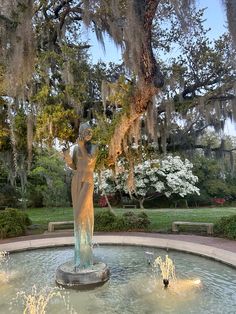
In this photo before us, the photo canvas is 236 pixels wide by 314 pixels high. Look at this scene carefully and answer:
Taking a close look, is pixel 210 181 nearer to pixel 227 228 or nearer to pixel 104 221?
pixel 104 221

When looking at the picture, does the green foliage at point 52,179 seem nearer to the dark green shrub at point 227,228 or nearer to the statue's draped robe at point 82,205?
the dark green shrub at point 227,228

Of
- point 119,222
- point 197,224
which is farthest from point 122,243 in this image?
point 197,224

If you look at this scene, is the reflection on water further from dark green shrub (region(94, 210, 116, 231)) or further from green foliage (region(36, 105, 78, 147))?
green foliage (region(36, 105, 78, 147))

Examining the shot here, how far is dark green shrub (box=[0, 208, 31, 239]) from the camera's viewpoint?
10555 millimetres

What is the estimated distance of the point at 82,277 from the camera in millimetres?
5820

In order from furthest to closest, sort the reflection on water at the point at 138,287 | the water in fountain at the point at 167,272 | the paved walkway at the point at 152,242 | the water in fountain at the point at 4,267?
the paved walkway at the point at 152,242
the water in fountain at the point at 4,267
the water in fountain at the point at 167,272
the reflection on water at the point at 138,287

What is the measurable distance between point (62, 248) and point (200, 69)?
6.54 metres

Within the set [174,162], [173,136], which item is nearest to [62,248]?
[173,136]

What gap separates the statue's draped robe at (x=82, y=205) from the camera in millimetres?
6098

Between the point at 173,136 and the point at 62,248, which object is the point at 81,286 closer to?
the point at 62,248

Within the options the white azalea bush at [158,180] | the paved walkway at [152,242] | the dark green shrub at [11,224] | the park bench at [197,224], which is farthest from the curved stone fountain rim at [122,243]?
the white azalea bush at [158,180]

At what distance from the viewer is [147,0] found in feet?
19.5

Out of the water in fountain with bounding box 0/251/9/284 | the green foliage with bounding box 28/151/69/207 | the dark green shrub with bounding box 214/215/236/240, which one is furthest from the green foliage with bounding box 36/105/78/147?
the green foliage with bounding box 28/151/69/207

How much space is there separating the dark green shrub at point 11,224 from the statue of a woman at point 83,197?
515 centimetres
